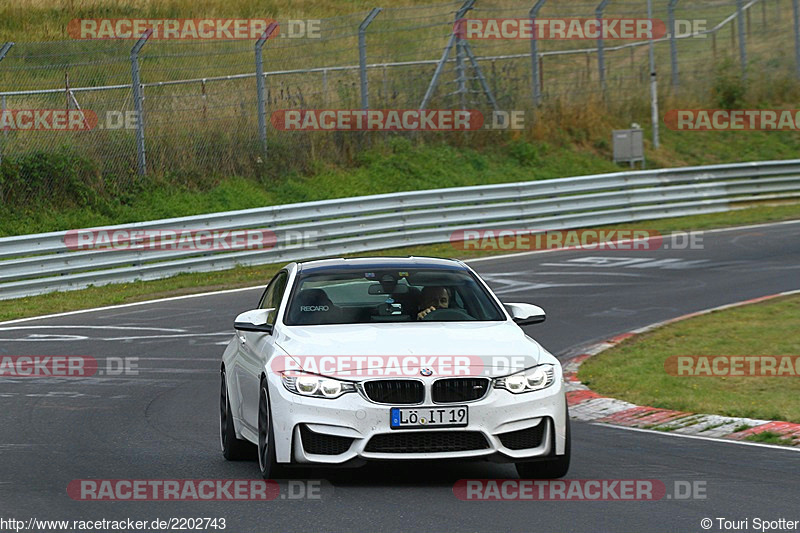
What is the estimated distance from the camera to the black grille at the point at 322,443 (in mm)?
7922

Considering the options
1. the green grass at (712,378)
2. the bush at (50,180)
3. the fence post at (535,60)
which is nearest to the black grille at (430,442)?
the green grass at (712,378)

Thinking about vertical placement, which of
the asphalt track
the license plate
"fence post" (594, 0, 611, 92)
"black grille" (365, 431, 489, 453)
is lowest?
the asphalt track

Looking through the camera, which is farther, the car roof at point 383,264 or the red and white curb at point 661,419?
the red and white curb at point 661,419

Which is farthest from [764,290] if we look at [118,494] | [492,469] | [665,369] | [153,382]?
[118,494]

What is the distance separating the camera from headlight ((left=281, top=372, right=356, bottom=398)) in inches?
312

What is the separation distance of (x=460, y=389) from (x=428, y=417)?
0.26m

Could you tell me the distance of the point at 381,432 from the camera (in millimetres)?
7859

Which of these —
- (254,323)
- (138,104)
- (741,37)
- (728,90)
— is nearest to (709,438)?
(254,323)

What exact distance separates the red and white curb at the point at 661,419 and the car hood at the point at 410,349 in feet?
8.60

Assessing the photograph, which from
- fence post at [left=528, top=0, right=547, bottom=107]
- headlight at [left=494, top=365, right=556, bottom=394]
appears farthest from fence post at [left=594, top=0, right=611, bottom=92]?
headlight at [left=494, top=365, right=556, bottom=394]

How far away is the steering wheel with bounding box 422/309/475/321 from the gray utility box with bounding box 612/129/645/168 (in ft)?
86.0

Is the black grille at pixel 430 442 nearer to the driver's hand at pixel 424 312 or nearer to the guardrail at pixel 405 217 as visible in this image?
the driver's hand at pixel 424 312

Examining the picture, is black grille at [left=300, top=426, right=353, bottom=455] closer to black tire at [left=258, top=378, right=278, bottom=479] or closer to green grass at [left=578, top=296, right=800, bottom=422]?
black tire at [left=258, top=378, right=278, bottom=479]

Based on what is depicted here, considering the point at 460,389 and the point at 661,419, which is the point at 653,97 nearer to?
the point at 661,419
